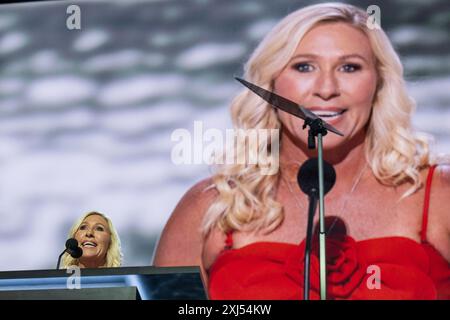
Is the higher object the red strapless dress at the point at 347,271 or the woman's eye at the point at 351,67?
the woman's eye at the point at 351,67

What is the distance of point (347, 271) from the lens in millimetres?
4027

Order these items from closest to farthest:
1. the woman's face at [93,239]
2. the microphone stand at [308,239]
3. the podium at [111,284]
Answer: the podium at [111,284], the microphone stand at [308,239], the woman's face at [93,239]

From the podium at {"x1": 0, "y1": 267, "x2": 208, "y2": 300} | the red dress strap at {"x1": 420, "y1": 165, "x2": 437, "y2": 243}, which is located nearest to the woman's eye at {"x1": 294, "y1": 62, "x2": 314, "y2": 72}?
the red dress strap at {"x1": 420, "y1": 165, "x2": 437, "y2": 243}

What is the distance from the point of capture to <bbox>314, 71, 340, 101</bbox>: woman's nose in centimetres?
421

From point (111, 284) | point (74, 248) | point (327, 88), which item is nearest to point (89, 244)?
point (74, 248)

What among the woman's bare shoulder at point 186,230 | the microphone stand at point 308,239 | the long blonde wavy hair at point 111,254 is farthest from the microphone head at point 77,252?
the microphone stand at point 308,239

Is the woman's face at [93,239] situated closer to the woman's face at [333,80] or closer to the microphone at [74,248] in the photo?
the microphone at [74,248]

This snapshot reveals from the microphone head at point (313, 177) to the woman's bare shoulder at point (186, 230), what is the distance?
0.36 m

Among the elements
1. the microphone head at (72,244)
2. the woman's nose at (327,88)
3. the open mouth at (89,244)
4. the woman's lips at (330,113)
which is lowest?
the open mouth at (89,244)

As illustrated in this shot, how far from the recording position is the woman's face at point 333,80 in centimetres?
421

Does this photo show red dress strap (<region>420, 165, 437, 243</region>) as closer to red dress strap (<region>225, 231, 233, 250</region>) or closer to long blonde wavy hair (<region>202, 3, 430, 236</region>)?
long blonde wavy hair (<region>202, 3, 430, 236</region>)

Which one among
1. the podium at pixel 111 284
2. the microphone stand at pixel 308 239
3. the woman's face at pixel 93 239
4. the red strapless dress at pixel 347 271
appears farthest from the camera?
the woman's face at pixel 93 239
